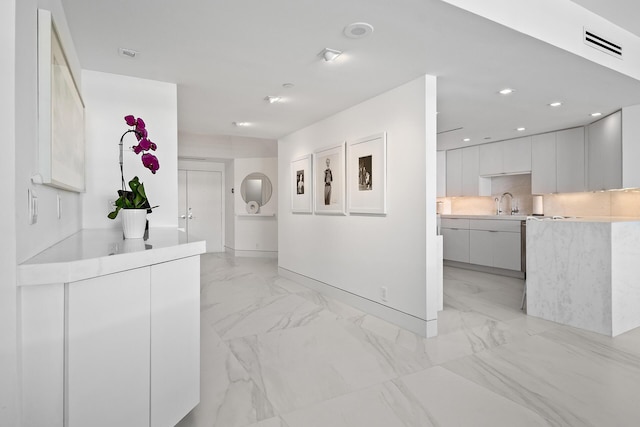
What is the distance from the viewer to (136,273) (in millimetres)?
1385

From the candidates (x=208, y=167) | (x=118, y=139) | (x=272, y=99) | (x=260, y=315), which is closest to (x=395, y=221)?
(x=260, y=315)

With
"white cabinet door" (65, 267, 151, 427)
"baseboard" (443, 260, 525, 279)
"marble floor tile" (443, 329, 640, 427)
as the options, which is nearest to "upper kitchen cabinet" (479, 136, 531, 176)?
"baseboard" (443, 260, 525, 279)

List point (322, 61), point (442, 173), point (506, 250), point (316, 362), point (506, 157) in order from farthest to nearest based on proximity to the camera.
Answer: point (442, 173) < point (506, 157) < point (506, 250) < point (322, 61) < point (316, 362)

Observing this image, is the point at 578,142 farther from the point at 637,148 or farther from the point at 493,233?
the point at 493,233

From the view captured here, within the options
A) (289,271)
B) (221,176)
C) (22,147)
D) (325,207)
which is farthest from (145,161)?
(221,176)

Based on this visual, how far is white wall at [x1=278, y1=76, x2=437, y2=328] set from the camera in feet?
10.1

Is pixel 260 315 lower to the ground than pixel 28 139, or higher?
lower

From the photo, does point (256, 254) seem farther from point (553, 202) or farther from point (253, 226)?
point (553, 202)

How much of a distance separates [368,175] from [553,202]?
393 centimetres

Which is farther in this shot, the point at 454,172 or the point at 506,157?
the point at 454,172

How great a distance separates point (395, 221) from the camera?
338cm

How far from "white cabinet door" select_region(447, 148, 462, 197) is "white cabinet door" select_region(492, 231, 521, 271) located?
1.34m

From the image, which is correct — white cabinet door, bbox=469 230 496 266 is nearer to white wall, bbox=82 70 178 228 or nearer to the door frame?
white wall, bbox=82 70 178 228

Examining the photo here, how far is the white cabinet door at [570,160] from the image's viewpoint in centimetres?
498
